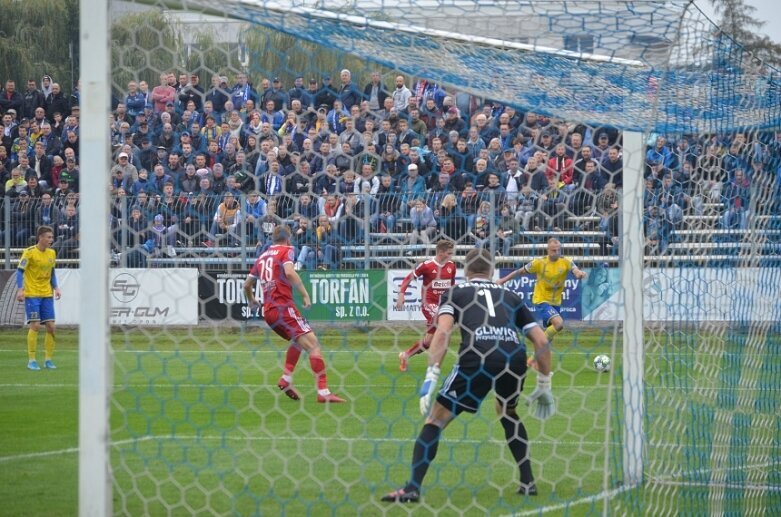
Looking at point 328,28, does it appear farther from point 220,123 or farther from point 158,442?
point 220,123

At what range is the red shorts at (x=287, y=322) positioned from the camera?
10.9m

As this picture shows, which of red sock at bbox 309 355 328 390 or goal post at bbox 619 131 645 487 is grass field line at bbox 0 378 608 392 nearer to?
red sock at bbox 309 355 328 390

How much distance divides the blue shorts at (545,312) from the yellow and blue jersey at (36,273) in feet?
22.0

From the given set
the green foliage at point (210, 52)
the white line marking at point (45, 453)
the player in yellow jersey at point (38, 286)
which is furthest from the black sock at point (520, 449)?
the player in yellow jersey at point (38, 286)

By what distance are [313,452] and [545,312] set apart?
21.4ft

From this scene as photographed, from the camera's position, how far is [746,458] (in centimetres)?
674

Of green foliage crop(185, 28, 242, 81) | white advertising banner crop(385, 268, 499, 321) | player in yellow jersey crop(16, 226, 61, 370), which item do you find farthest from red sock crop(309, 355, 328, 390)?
white advertising banner crop(385, 268, 499, 321)

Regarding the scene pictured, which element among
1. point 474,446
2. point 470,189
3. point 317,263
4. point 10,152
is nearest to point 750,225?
point 474,446

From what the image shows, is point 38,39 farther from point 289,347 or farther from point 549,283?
point 289,347

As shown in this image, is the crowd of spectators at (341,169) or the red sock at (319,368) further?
the red sock at (319,368)

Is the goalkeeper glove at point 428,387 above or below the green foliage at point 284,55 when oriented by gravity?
below

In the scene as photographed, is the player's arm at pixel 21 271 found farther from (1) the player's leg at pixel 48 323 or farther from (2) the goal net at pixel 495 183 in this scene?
(2) the goal net at pixel 495 183

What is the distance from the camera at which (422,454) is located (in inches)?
249

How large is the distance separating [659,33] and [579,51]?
0.48 meters
